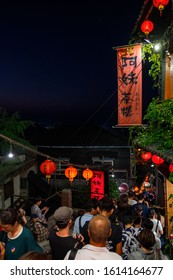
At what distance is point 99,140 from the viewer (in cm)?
3039

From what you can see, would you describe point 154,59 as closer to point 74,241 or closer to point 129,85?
point 129,85

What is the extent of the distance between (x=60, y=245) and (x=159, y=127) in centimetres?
600

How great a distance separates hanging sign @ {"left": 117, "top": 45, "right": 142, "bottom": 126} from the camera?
10.4 m

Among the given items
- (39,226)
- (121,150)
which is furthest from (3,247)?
(121,150)

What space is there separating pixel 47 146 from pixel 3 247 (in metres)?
26.4

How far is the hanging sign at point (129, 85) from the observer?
10398 millimetres

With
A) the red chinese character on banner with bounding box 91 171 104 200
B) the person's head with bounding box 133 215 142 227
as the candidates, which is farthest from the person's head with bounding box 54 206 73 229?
the red chinese character on banner with bounding box 91 171 104 200

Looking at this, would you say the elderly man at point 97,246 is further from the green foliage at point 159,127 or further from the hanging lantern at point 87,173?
the hanging lantern at point 87,173

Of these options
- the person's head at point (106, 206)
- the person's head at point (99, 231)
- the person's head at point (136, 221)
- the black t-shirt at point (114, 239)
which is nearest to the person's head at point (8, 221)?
the person's head at point (99, 231)

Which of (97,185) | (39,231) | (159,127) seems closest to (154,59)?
(159,127)

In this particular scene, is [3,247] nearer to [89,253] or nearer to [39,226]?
[89,253]

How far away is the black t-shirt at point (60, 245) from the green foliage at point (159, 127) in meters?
4.62

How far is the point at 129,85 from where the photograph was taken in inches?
413

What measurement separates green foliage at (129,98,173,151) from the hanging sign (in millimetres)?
853
